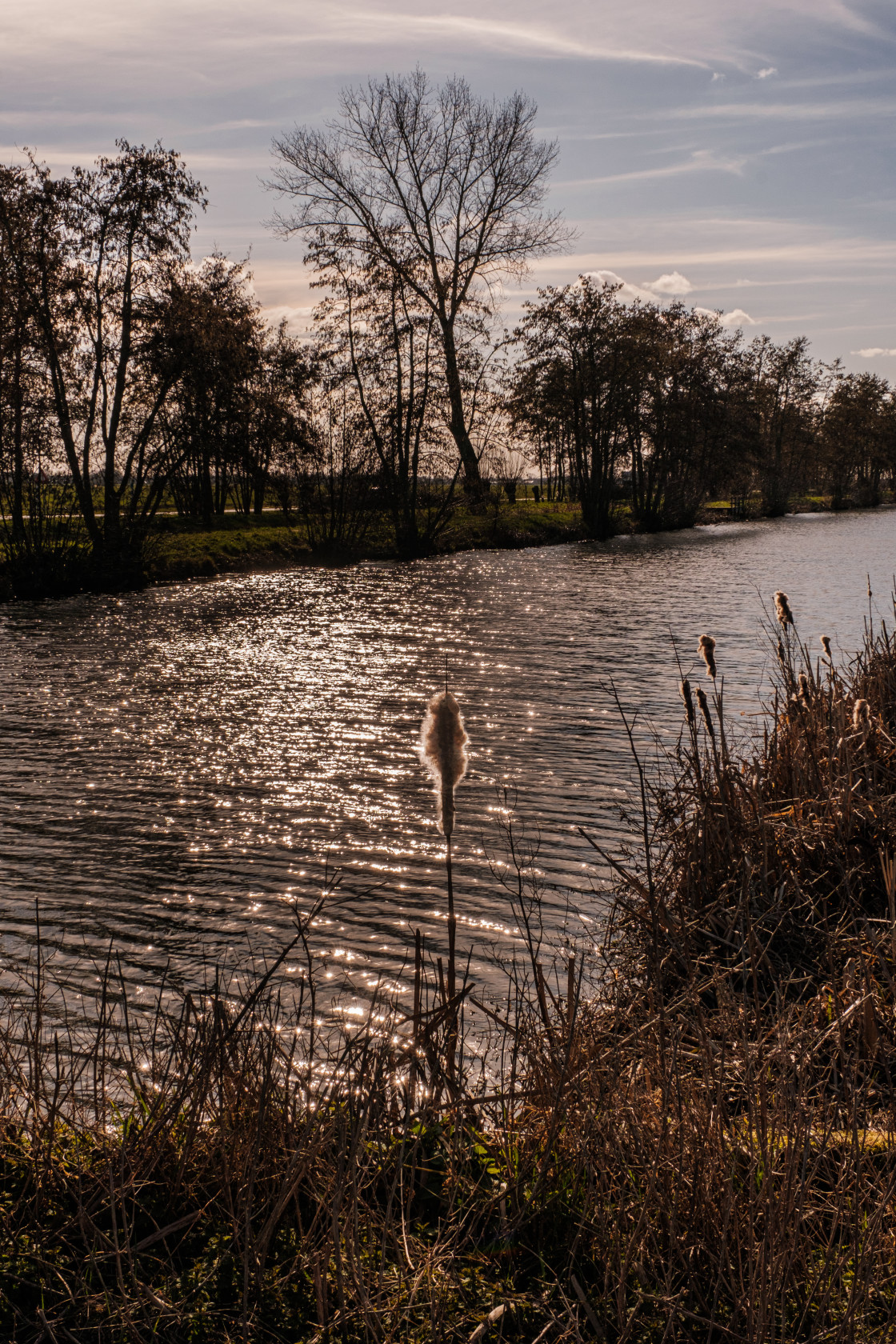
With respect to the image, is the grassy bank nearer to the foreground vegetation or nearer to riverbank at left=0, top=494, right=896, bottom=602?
riverbank at left=0, top=494, right=896, bottom=602

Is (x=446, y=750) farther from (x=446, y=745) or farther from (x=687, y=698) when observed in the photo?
(x=687, y=698)

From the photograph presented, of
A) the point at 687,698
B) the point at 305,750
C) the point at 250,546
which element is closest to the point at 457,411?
the point at 250,546

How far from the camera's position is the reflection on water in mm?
6438

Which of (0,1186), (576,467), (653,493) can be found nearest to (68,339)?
(0,1186)

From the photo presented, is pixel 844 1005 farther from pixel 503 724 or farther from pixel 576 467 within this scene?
pixel 576 467

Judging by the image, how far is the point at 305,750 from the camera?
1060 cm

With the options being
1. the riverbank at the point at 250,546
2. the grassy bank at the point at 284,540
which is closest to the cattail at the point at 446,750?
the riverbank at the point at 250,546

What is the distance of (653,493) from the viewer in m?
55.3

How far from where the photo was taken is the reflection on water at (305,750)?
644 cm

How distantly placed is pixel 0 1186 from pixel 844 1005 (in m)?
2.82

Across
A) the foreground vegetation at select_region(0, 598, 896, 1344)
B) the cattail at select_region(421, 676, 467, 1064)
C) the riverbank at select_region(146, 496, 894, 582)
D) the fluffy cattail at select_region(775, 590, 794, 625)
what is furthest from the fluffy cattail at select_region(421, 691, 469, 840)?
the riverbank at select_region(146, 496, 894, 582)

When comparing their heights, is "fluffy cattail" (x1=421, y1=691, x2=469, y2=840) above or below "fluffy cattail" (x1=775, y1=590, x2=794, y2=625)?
below

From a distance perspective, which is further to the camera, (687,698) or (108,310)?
(108,310)

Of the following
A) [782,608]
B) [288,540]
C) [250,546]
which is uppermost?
[288,540]
